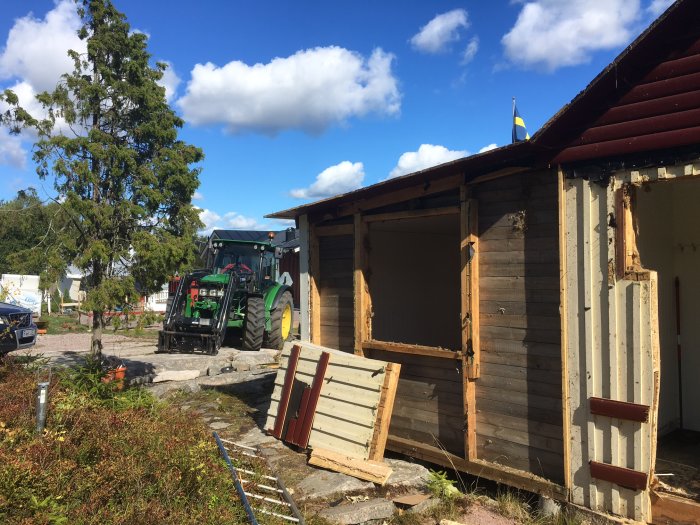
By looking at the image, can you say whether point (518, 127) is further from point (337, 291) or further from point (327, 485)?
point (327, 485)

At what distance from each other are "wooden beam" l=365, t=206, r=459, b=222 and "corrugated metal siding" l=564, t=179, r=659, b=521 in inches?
49.5

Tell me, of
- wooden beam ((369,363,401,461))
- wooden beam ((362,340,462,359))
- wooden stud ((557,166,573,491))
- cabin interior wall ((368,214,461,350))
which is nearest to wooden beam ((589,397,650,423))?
wooden stud ((557,166,573,491))

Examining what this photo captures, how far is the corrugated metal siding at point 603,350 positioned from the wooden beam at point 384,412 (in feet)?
5.85

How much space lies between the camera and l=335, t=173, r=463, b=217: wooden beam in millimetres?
5340

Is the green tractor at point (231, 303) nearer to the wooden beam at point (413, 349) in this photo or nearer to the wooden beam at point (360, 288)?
the wooden beam at point (360, 288)

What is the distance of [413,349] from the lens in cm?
566

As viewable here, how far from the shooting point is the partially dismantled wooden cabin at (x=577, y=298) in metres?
4.00

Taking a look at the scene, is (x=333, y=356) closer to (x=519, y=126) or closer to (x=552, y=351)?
(x=552, y=351)

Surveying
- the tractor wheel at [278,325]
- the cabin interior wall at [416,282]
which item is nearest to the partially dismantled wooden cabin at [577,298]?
the cabin interior wall at [416,282]

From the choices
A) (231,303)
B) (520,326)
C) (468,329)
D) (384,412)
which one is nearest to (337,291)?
(384,412)

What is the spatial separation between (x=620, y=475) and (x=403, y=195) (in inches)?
134

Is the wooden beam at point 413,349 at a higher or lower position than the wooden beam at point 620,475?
higher

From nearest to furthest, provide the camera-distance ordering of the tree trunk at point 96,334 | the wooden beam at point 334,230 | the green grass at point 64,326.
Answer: the wooden beam at point 334,230, the tree trunk at point 96,334, the green grass at point 64,326

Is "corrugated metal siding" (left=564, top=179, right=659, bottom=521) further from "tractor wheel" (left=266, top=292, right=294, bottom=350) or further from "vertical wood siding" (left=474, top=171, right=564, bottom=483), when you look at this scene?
"tractor wheel" (left=266, top=292, right=294, bottom=350)
